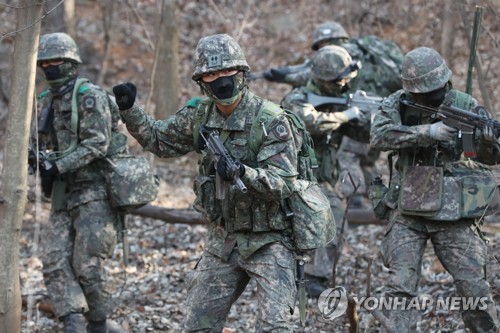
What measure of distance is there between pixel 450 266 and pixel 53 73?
3.65 meters

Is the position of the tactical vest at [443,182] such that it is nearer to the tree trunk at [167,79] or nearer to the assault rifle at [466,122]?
the assault rifle at [466,122]

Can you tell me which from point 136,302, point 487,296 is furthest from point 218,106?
point 136,302

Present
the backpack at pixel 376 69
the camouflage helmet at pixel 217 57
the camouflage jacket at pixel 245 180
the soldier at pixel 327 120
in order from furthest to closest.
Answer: the backpack at pixel 376 69
the soldier at pixel 327 120
the camouflage helmet at pixel 217 57
the camouflage jacket at pixel 245 180

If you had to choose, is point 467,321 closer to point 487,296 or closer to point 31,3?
point 487,296

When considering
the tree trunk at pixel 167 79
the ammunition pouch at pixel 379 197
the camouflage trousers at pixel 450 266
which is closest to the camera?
the camouflage trousers at pixel 450 266

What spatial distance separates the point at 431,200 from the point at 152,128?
83.2 inches

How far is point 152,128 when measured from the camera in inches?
236

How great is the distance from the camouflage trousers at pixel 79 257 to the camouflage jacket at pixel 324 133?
2.35m

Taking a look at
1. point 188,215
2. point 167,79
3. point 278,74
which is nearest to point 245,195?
point 188,215

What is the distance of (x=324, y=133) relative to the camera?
871 centimetres

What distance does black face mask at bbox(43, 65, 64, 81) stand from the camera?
7.30m

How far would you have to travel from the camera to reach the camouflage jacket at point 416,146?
629 centimetres

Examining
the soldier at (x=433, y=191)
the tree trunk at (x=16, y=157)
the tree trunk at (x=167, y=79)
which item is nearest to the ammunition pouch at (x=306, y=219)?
the soldier at (x=433, y=191)
